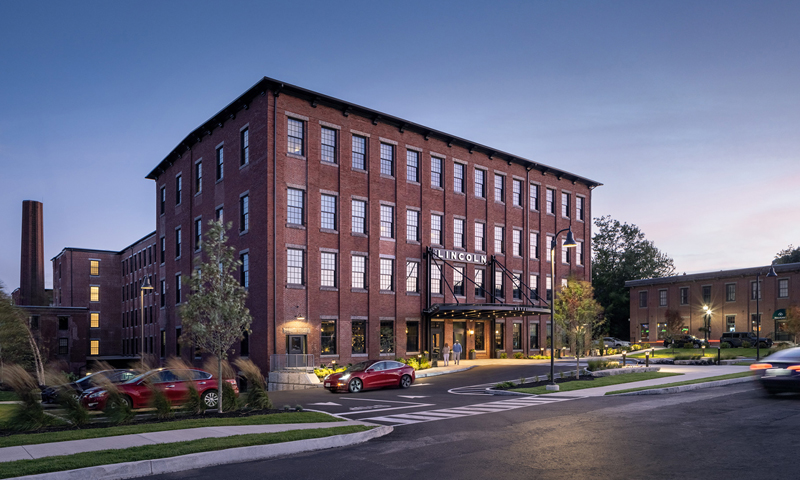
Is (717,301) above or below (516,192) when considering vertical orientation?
below

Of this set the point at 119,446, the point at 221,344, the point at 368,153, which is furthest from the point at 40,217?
the point at 119,446

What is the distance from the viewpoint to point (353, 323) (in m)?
39.2

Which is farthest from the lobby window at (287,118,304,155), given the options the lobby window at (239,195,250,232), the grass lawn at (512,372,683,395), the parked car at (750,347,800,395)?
the parked car at (750,347,800,395)

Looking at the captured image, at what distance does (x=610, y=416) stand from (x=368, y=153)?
2728 centimetres

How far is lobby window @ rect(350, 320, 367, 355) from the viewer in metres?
39.1

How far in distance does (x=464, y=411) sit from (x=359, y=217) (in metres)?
22.7

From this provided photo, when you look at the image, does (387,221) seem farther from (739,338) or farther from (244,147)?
(739,338)

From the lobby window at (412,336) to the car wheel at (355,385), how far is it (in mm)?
13912

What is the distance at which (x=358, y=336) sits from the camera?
39375 millimetres

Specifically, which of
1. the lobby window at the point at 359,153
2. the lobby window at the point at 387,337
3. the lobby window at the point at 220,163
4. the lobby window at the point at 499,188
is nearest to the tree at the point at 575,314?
the lobby window at the point at 387,337

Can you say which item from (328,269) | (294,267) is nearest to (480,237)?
(328,269)

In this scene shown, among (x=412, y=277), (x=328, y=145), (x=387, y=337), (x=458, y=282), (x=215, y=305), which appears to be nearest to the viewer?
(x=215, y=305)

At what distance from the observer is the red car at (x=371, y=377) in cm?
2838

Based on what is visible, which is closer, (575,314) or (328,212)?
(575,314)
